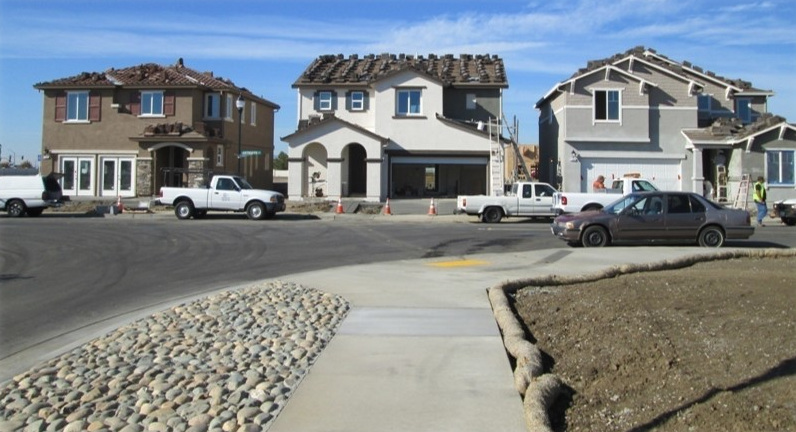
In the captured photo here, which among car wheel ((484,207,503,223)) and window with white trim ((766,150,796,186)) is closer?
car wheel ((484,207,503,223))

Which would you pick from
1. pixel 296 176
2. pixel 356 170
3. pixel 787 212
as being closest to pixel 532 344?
pixel 787 212

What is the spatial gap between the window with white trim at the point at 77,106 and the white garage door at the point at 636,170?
28.4 m

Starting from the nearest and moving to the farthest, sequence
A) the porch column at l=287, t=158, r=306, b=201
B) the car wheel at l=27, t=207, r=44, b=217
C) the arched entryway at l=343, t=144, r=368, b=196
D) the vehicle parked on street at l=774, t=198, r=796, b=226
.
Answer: the vehicle parked on street at l=774, t=198, r=796, b=226
the car wheel at l=27, t=207, r=44, b=217
the porch column at l=287, t=158, r=306, b=201
the arched entryway at l=343, t=144, r=368, b=196

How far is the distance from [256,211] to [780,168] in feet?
83.6

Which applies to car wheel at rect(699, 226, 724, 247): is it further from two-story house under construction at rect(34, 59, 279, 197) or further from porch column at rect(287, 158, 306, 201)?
two-story house under construction at rect(34, 59, 279, 197)

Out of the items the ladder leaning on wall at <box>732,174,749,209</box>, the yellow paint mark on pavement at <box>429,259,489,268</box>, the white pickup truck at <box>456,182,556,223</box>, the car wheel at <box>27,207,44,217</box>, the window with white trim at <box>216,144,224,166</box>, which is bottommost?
the yellow paint mark on pavement at <box>429,259,489,268</box>

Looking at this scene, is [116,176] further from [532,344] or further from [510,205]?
[532,344]

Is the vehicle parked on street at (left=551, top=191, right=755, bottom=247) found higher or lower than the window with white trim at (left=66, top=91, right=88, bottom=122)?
lower

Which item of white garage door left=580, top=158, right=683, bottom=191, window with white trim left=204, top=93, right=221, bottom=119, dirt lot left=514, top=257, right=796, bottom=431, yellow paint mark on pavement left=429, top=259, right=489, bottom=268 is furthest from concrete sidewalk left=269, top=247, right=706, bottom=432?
window with white trim left=204, top=93, right=221, bottom=119

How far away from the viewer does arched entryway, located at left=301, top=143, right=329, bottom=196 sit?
3884 centimetres

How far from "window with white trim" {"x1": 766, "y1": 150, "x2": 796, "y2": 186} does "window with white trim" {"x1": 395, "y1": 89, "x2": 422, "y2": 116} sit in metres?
18.2

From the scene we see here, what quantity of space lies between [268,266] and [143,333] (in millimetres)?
6567

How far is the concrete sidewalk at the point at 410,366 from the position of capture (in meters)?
5.34

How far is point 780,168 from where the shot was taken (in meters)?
34.7
